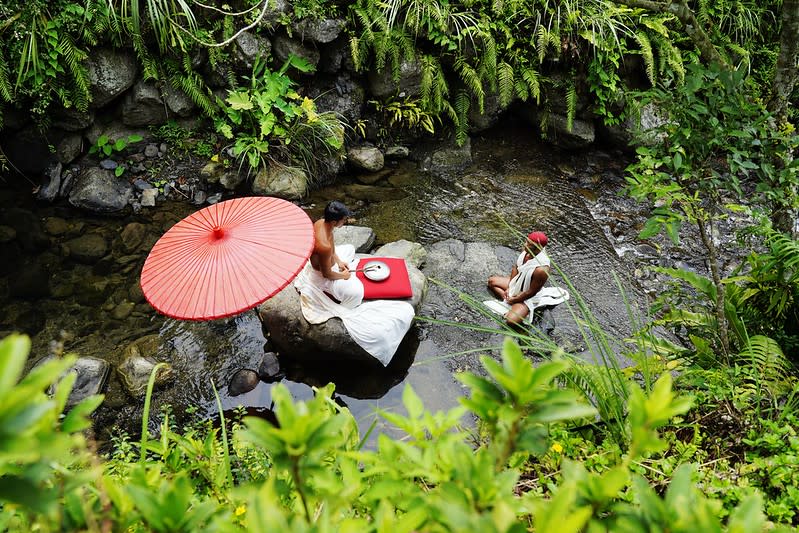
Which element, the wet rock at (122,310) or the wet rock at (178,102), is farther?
the wet rock at (178,102)

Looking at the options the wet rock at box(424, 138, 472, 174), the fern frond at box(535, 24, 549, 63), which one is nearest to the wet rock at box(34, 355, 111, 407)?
the wet rock at box(424, 138, 472, 174)

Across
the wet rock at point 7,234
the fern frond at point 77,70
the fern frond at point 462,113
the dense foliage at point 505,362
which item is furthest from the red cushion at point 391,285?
the wet rock at point 7,234

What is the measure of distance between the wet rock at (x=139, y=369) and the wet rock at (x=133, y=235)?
144cm

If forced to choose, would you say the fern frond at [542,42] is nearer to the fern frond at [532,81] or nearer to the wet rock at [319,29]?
the fern frond at [532,81]

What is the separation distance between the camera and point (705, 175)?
3168mm

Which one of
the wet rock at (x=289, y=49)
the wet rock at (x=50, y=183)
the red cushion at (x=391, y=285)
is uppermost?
the wet rock at (x=289, y=49)

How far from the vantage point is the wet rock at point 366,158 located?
6.86 meters

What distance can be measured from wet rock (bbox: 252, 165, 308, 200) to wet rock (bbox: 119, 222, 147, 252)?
4.63 ft

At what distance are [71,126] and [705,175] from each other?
6.77 metres

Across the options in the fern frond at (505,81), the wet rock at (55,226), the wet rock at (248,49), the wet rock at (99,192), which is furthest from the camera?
the fern frond at (505,81)

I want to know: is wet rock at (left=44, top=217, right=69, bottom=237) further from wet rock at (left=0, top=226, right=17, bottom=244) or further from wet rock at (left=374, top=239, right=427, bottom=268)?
wet rock at (left=374, top=239, right=427, bottom=268)

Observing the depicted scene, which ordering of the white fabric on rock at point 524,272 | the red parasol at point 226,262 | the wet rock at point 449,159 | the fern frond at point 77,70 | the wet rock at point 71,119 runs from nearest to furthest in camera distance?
1. the red parasol at point 226,262
2. the white fabric on rock at point 524,272
3. the fern frond at point 77,70
4. the wet rock at point 71,119
5. the wet rock at point 449,159

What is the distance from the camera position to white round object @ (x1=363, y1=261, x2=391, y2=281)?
479 centimetres

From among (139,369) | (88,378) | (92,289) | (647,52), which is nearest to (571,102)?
(647,52)
